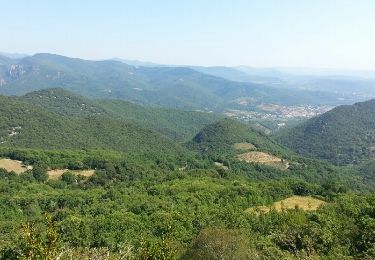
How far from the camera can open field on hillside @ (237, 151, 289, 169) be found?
155m

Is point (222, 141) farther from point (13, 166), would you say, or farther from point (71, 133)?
point (13, 166)

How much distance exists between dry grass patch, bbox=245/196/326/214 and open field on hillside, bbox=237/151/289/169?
65143 millimetres

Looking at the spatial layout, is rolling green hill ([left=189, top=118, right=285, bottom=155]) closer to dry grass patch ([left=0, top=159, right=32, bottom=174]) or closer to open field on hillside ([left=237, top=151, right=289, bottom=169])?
open field on hillside ([left=237, top=151, right=289, bottom=169])

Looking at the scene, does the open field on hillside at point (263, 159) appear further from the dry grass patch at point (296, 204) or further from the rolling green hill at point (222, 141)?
the dry grass patch at point (296, 204)

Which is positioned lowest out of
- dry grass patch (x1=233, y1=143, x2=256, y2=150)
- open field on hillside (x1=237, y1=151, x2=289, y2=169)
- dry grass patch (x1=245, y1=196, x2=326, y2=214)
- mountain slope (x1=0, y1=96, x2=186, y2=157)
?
dry grass patch (x1=233, y1=143, x2=256, y2=150)

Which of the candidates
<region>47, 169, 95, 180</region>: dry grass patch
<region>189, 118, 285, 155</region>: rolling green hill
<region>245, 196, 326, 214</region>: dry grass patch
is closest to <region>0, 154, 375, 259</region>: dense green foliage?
<region>245, 196, 326, 214</region>: dry grass patch

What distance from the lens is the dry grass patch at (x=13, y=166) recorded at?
355 ft

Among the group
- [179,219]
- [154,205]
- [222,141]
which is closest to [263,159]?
[222,141]

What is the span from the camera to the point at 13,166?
110625 millimetres

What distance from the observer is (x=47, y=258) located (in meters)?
13.9

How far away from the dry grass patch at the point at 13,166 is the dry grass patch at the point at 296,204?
63545mm

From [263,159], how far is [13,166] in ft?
295

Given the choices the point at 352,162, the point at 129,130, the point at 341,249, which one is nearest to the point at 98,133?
the point at 129,130

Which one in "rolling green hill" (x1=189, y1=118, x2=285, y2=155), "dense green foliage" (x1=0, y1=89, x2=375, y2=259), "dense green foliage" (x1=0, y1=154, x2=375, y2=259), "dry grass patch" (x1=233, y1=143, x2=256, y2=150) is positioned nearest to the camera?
"dense green foliage" (x1=0, y1=89, x2=375, y2=259)
